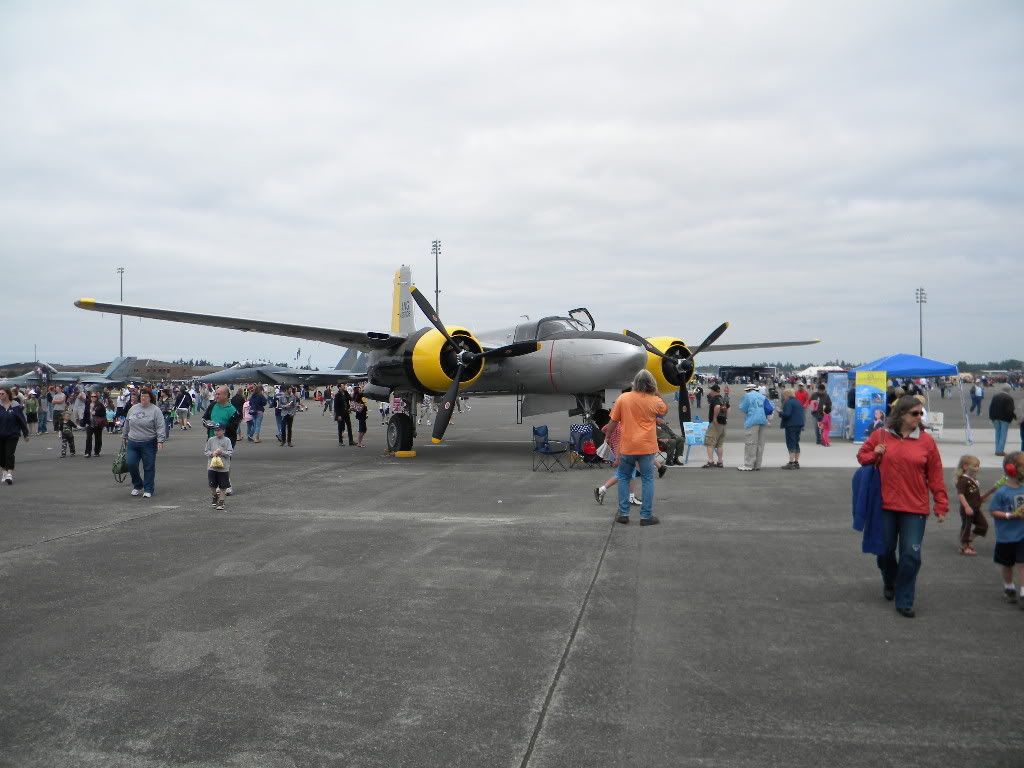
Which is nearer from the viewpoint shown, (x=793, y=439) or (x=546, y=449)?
(x=793, y=439)

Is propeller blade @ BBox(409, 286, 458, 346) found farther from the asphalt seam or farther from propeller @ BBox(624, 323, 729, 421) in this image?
the asphalt seam

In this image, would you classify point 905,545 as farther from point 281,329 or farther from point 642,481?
point 281,329

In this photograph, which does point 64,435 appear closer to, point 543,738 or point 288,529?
point 288,529

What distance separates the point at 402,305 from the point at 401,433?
313 inches

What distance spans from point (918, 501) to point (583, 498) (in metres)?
5.65

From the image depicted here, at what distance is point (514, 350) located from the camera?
616 inches

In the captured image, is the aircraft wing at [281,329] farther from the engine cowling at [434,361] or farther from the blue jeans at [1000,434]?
the blue jeans at [1000,434]

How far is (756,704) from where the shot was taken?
3.80m

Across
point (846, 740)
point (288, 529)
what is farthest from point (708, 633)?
point (288, 529)

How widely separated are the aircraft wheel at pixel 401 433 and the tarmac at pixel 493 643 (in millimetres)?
7493

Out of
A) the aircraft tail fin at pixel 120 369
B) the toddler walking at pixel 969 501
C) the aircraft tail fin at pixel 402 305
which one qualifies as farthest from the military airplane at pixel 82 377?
the toddler walking at pixel 969 501

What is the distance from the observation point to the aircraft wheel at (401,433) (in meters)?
16.8

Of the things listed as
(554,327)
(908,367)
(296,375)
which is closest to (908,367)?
(908,367)

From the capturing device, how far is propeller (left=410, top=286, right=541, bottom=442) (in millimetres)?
15234
